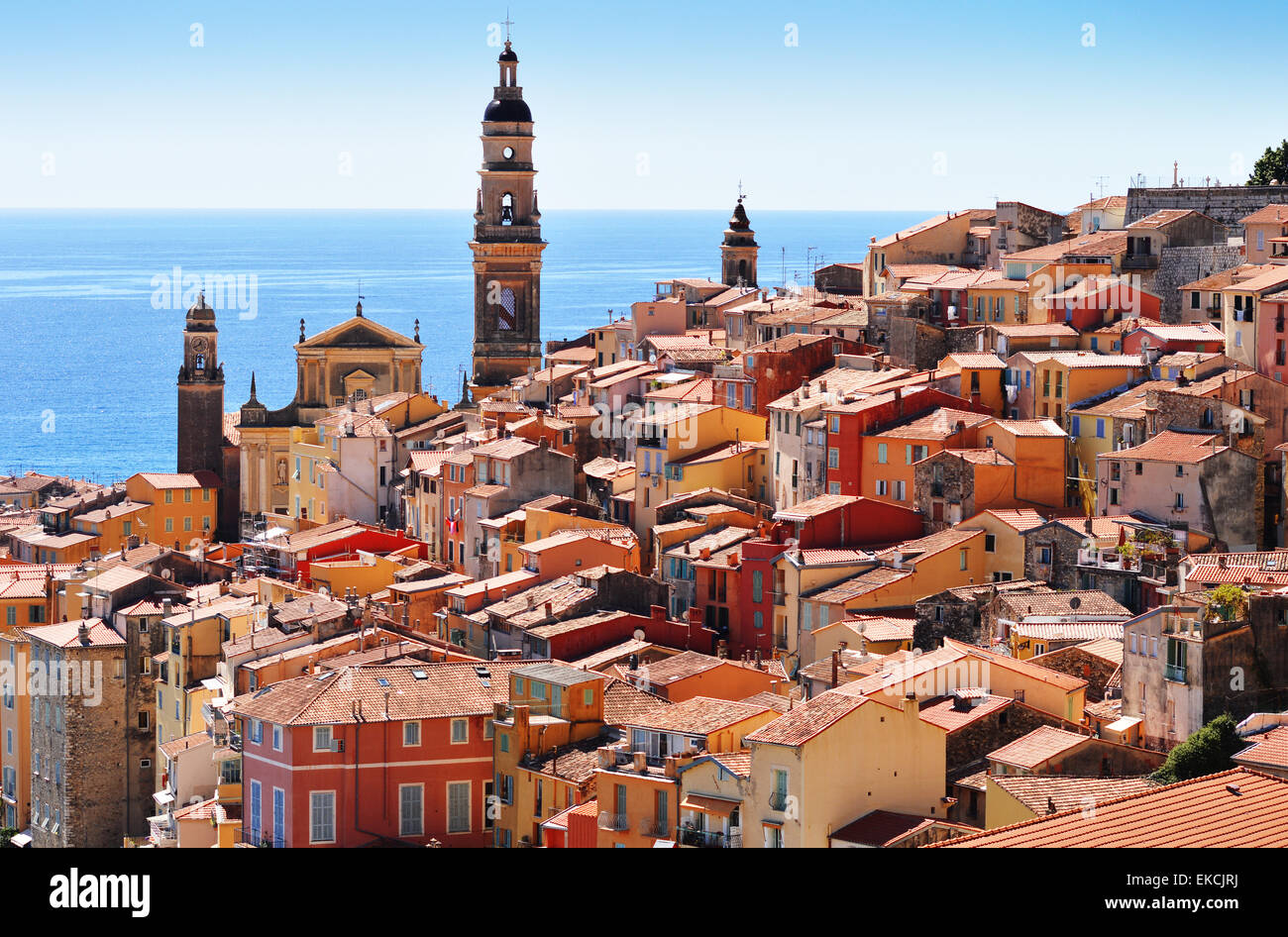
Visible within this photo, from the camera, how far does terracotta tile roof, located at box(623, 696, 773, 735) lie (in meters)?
27.7

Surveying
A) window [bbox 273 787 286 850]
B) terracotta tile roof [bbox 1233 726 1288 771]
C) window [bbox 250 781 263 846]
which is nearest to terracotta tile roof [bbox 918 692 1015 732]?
terracotta tile roof [bbox 1233 726 1288 771]

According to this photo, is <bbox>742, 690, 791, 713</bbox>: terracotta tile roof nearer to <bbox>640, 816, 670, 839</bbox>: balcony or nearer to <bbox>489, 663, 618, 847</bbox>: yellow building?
<bbox>489, 663, 618, 847</bbox>: yellow building

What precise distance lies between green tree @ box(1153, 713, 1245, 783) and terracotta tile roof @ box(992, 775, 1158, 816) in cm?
53

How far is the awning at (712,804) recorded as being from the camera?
25.5 metres


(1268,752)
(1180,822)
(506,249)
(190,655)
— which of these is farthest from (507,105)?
(1180,822)

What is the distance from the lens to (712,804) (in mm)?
25719

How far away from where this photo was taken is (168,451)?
102 meters

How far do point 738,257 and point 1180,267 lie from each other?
2430 cm

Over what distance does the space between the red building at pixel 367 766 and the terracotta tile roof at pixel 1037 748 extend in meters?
8.06

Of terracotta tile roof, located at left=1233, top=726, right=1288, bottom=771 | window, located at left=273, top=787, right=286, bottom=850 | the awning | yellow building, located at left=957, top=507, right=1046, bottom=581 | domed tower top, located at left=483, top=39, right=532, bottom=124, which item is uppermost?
domed tower top, located at left=483, top=39, right=532, bottom=124

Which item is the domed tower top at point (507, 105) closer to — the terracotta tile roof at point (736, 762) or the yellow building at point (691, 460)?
the yellow building at point (691, 460)

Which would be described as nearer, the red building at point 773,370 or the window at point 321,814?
the window at point 321,814

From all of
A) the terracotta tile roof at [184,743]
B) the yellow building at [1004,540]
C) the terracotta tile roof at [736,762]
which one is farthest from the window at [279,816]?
the yellow building at [1004,540]

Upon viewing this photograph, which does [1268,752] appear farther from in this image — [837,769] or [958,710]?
[958,710]
